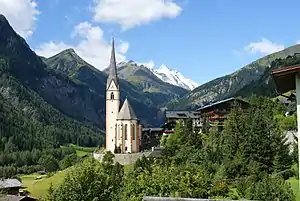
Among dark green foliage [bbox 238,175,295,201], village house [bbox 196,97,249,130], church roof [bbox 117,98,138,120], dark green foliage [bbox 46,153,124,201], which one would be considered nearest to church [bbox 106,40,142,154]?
church roof [bbox 117,98,138,120]

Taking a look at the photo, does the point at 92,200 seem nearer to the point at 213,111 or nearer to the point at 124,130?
the point at 213,111

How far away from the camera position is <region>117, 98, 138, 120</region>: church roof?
10519 centimetres

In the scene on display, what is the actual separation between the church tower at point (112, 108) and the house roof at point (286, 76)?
89.1 meters

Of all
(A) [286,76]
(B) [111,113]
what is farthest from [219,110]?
(A) [286,76]

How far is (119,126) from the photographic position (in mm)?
104625

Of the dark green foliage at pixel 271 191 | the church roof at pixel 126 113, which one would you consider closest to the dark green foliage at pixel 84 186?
the dark green foliage at pixel 271 191

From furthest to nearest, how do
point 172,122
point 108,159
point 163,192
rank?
point 172,122, point 108,159, point 163,192

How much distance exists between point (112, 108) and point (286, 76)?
9718 centimetres

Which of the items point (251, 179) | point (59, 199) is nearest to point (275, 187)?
point (251, 179)

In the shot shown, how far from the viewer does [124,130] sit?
104m

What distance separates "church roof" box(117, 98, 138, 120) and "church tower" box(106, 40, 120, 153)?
2.05 m

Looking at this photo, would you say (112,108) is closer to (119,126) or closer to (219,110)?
(119,126)

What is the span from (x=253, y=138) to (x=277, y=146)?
2589 millimetres

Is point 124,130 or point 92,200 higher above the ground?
point 124,130
